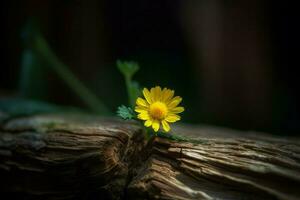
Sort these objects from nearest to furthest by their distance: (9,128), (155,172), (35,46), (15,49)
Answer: (155,172) → (9,128) → (35,46) → (15,49)

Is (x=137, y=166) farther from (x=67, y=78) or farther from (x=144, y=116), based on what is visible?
(x=67, y=78)

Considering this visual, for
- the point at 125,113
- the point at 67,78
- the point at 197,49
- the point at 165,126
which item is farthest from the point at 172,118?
the point at 197,49

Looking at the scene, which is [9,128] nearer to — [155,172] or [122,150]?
[122,150]

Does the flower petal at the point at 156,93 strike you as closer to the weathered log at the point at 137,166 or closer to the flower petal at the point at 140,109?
the flower petal at the point at 140,109

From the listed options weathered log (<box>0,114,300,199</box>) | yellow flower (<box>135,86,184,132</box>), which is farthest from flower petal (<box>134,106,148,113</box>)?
weathered log (<box>0,114,300,199</box>)

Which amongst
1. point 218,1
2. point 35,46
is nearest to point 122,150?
point 35,46

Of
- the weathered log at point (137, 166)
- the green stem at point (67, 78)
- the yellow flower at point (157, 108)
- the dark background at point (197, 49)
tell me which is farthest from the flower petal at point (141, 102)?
the dark background at point (197, 49)
